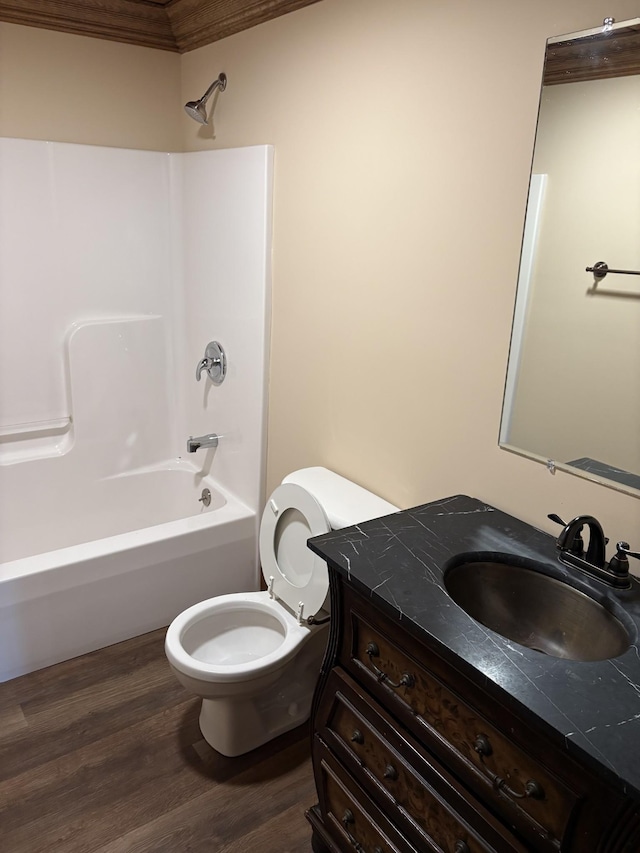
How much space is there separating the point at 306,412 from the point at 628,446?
3.99 feet

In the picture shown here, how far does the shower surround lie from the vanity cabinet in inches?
44.7

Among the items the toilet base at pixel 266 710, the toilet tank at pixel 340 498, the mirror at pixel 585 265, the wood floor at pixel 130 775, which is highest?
the mirror at pixel 585 265

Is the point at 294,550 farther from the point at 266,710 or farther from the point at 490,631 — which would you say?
the point at 490,631

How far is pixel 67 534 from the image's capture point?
9.64 feet

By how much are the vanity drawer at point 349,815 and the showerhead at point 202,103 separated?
2.33 metres

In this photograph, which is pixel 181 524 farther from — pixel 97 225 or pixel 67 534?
pixel 97 225

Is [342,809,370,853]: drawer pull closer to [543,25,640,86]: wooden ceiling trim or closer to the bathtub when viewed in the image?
the bathtub

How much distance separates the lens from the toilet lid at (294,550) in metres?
1.94

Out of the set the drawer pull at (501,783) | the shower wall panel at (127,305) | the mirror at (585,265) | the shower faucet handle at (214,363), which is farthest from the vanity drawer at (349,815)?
the shower faucet handle at (214,363)

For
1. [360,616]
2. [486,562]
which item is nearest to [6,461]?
[360,616]

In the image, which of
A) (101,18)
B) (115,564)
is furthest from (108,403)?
(101,18)

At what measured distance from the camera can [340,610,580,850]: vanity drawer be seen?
3.43ft

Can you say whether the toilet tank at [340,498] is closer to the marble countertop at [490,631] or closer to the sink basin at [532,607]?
the marble countertop at [490,631]

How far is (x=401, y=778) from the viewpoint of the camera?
4.42ft
